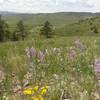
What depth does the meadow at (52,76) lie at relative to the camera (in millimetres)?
3873

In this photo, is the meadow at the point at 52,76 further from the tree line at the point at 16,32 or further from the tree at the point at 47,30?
the tree at the point at 47,30

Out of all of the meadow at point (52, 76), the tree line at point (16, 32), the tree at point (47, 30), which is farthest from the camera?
the tree at point (47, 30)

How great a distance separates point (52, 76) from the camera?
4.97m

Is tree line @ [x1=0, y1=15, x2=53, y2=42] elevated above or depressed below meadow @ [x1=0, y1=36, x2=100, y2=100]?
below

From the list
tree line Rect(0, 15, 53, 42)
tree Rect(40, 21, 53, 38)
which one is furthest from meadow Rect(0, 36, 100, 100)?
tree Rect(40, 21, 53, 38)

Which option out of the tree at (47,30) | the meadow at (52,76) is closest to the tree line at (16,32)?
the tree at (47,30)

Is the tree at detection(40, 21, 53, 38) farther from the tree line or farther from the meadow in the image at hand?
the meadow

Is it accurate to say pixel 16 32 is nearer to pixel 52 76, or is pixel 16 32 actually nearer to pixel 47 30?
pixel 47 30

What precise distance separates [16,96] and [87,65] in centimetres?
149

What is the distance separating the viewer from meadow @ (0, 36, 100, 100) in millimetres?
3873

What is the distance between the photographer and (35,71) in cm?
487

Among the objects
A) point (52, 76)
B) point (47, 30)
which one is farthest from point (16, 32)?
point (52, 76)

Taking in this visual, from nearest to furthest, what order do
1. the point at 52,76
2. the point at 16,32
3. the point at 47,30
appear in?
the point at 52,76 → the point at 16,32 → the point at 47,30

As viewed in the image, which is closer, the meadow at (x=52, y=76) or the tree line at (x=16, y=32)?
the meadow at (x=52, y=76)
